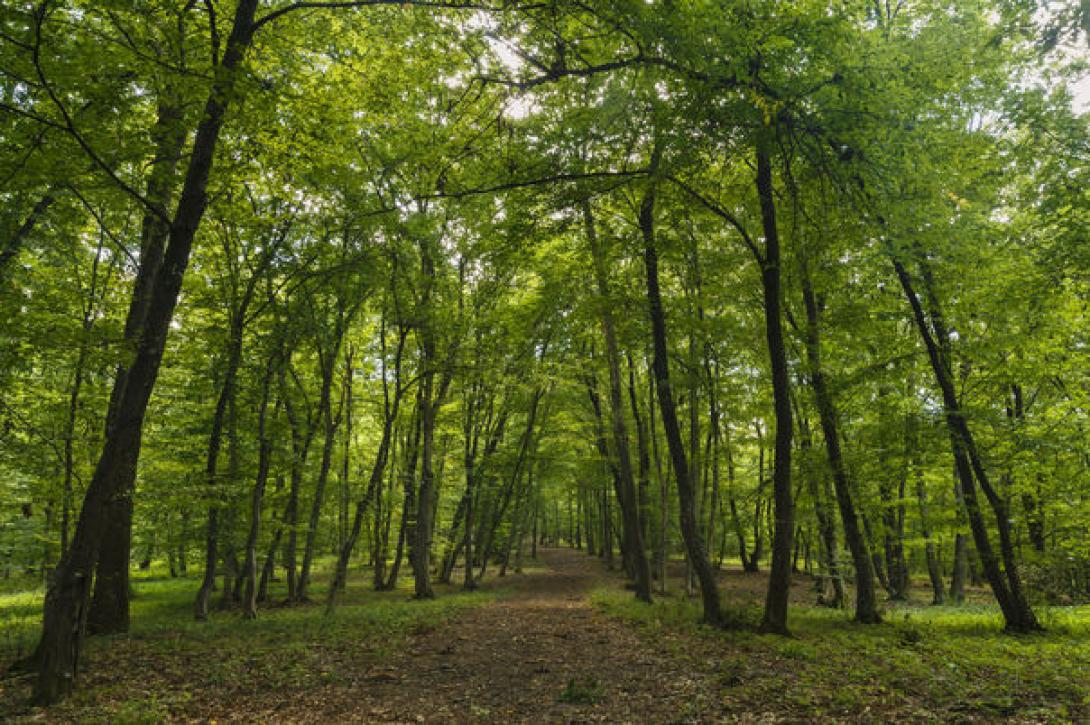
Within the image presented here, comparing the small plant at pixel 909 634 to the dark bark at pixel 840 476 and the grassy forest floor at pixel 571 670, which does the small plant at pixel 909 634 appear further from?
the dark bark at pixel 840 476

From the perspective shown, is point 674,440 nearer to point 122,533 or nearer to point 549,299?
point 549,299

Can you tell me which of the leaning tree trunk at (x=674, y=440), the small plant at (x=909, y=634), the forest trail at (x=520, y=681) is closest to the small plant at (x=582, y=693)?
the forest trail at (x=520, y=681)

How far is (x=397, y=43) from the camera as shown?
28.8 feet

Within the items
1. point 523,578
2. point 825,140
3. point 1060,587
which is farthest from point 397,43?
point 523,578

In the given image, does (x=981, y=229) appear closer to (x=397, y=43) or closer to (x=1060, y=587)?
(x=1060, y=587)

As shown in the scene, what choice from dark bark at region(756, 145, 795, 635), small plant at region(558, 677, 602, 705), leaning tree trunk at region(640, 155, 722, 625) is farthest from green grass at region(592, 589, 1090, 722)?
small plant at region(558, 677, 602, 705)

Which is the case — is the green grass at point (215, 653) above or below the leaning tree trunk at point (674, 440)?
below

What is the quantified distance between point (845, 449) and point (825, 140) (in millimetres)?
10334

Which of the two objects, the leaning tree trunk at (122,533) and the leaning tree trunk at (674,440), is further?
the leaning tree trunk at (674,440)

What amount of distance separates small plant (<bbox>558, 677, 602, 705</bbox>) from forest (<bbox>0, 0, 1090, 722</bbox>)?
2.4 inches

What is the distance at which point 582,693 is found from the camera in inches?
282

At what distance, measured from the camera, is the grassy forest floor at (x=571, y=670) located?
20.6 feet

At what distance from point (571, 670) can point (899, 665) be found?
493cm

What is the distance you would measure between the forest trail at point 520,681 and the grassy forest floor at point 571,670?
1.4 inches
